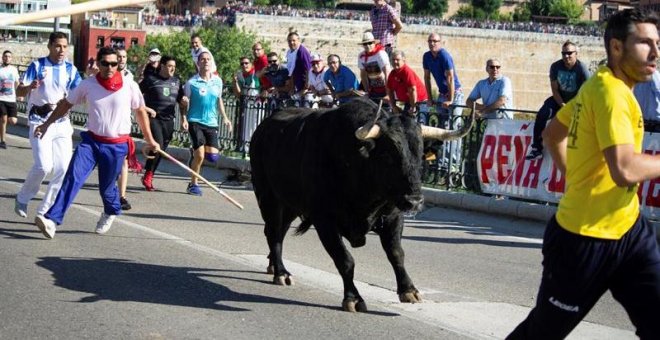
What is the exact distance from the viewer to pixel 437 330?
8.11 metres

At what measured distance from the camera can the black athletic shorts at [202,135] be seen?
58.5 ft

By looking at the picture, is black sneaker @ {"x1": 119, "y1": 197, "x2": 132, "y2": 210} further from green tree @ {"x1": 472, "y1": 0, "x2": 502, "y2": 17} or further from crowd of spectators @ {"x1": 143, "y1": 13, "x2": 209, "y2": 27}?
green tree @ {"x1": 472, "y1": 0, "x2": 502, "y2": 17}

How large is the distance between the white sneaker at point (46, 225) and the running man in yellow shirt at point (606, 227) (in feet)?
23.3

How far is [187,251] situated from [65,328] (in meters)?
3.72

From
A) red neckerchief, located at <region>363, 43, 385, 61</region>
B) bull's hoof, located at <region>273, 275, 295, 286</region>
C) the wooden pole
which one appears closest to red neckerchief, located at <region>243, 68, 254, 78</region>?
red neckerchief, located at <region>363, 43, 385, 61</region>

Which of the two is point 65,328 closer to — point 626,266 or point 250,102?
point 626,266

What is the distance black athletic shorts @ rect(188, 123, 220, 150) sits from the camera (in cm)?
1784

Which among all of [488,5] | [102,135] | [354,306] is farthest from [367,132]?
[488,5]

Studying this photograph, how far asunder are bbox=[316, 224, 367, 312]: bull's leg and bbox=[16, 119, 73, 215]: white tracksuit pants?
16.2 feet

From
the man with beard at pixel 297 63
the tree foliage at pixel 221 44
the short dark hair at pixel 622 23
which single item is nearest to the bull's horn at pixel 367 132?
the short dark hair at pixel 622 23

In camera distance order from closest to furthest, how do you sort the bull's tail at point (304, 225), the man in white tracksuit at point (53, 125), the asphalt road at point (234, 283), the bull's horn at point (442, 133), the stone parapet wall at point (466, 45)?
the asphalt road at point (234, 283), the bull's horn at point (442, 133), the bull's tail at point (304, 225), the man in white tracksuit at point (53, 125), the stone parapet wall at point (466, 45)

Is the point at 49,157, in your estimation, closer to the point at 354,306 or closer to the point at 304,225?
the point at 304,225

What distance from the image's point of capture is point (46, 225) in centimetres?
1163

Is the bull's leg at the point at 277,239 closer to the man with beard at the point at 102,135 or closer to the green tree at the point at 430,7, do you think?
the man with beard at the point at 102,135
